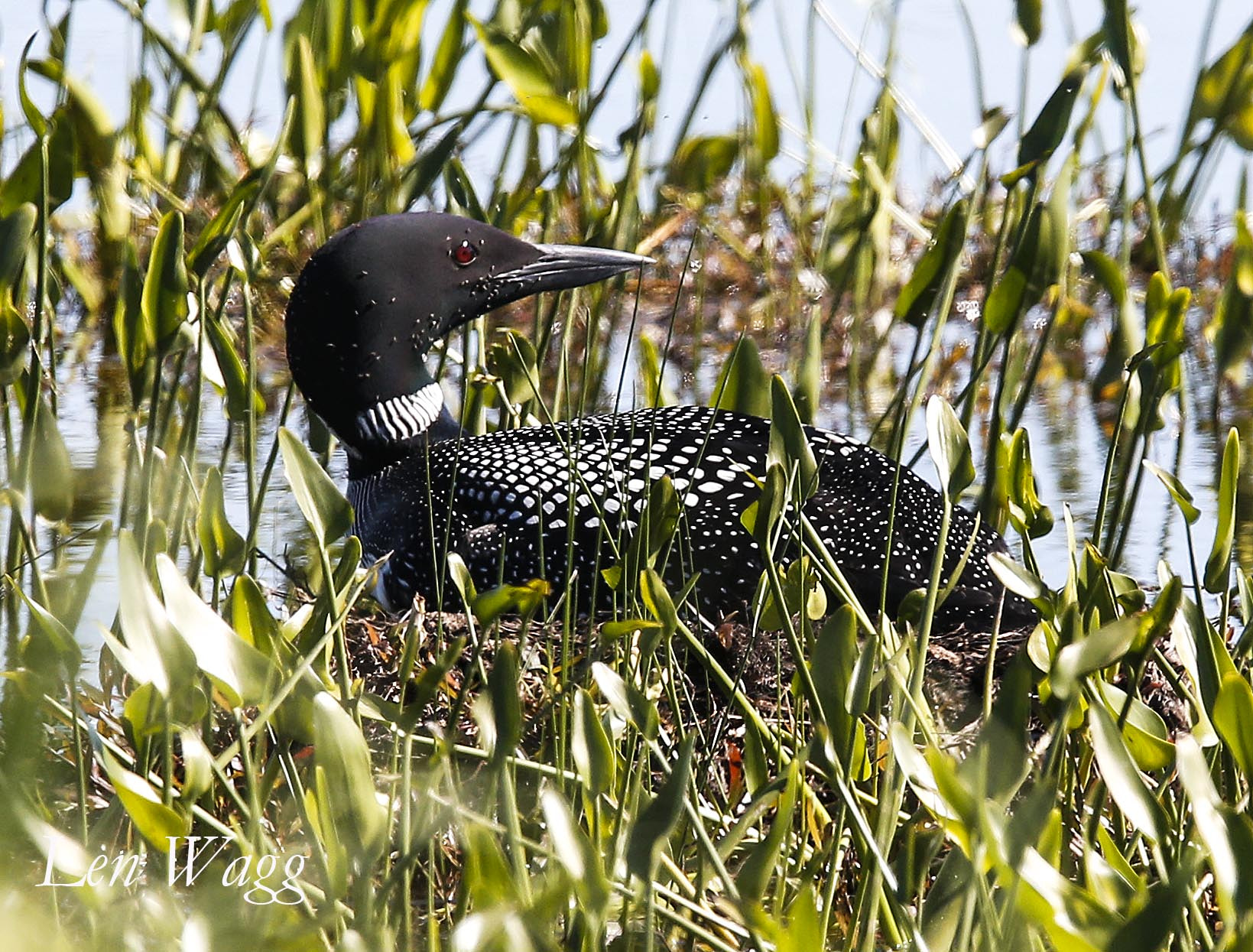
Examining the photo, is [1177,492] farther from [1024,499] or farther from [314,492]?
[314,492]

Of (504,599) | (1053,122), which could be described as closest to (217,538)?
(504,599)

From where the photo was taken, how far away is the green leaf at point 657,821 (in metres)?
1.02

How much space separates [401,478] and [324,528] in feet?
4.54

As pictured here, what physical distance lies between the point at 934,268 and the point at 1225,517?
557 mm

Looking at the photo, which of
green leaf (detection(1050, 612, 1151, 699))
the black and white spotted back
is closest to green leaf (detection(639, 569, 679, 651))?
green leaf (detection(1050, 612, 1151, 699))

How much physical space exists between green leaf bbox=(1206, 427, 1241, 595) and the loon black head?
4.69 feet

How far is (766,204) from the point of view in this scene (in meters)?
4.98

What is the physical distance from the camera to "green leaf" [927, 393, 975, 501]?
5.06 feet

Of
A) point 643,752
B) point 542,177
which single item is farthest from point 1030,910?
point 542,177

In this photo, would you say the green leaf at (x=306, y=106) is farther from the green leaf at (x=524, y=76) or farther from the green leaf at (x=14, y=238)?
the green leaf at (x=14, y=238)

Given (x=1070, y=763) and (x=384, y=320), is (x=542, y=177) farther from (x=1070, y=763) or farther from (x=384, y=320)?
(x=1070, y=763)

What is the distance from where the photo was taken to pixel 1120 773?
110cm

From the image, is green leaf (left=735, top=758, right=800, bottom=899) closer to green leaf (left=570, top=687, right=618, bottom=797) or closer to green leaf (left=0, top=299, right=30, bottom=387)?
green leaf (left=570, top=687, right=618, bottom=797)

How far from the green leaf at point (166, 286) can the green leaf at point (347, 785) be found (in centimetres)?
81
